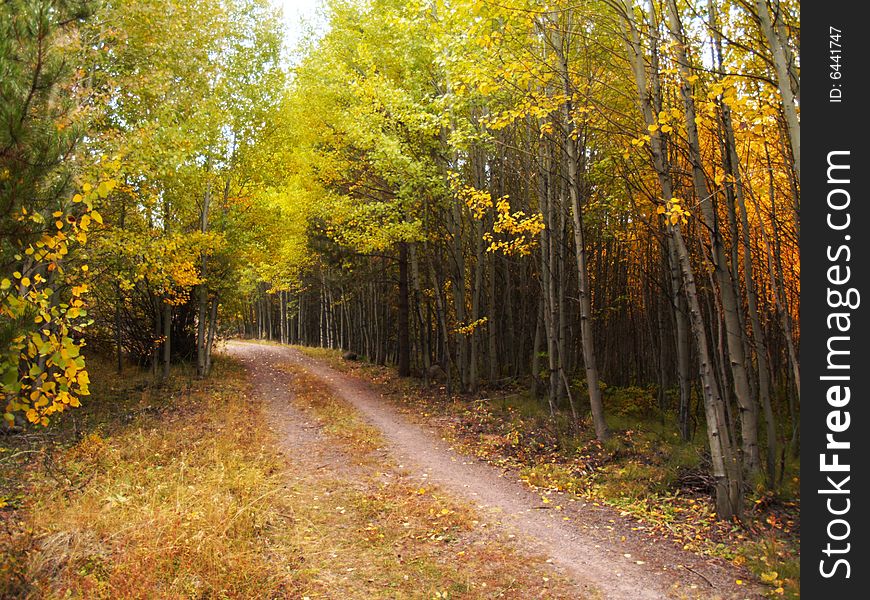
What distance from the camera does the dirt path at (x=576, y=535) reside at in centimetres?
476

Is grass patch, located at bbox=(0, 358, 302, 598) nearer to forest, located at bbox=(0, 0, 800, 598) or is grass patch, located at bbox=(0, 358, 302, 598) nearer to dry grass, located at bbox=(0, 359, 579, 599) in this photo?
dry grass, located at bbox=(0, 359, 579, 599)

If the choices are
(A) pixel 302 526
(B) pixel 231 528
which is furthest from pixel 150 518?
(A) pixel 302 526

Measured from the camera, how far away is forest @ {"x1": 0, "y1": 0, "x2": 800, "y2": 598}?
4.24 meters

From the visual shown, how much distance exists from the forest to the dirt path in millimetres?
776

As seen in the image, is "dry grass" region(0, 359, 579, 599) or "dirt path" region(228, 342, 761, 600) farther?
"dirt path" region(228, 342, 761, 600)

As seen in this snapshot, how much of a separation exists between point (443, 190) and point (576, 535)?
29.6 ft

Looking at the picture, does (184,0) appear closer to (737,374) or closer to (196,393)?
(196,393)

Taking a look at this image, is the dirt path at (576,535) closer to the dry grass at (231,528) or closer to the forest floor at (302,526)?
the forest floor at (302,526)

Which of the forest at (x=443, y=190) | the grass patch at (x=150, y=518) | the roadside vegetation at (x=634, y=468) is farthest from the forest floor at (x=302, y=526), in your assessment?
the forest at (x=443, y=190)

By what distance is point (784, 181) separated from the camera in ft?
29.3

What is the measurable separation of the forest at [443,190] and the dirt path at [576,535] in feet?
2.55

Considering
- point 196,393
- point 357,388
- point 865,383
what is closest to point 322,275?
point 357,388

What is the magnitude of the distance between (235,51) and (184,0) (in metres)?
3.48

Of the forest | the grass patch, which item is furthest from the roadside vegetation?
the grass patch
